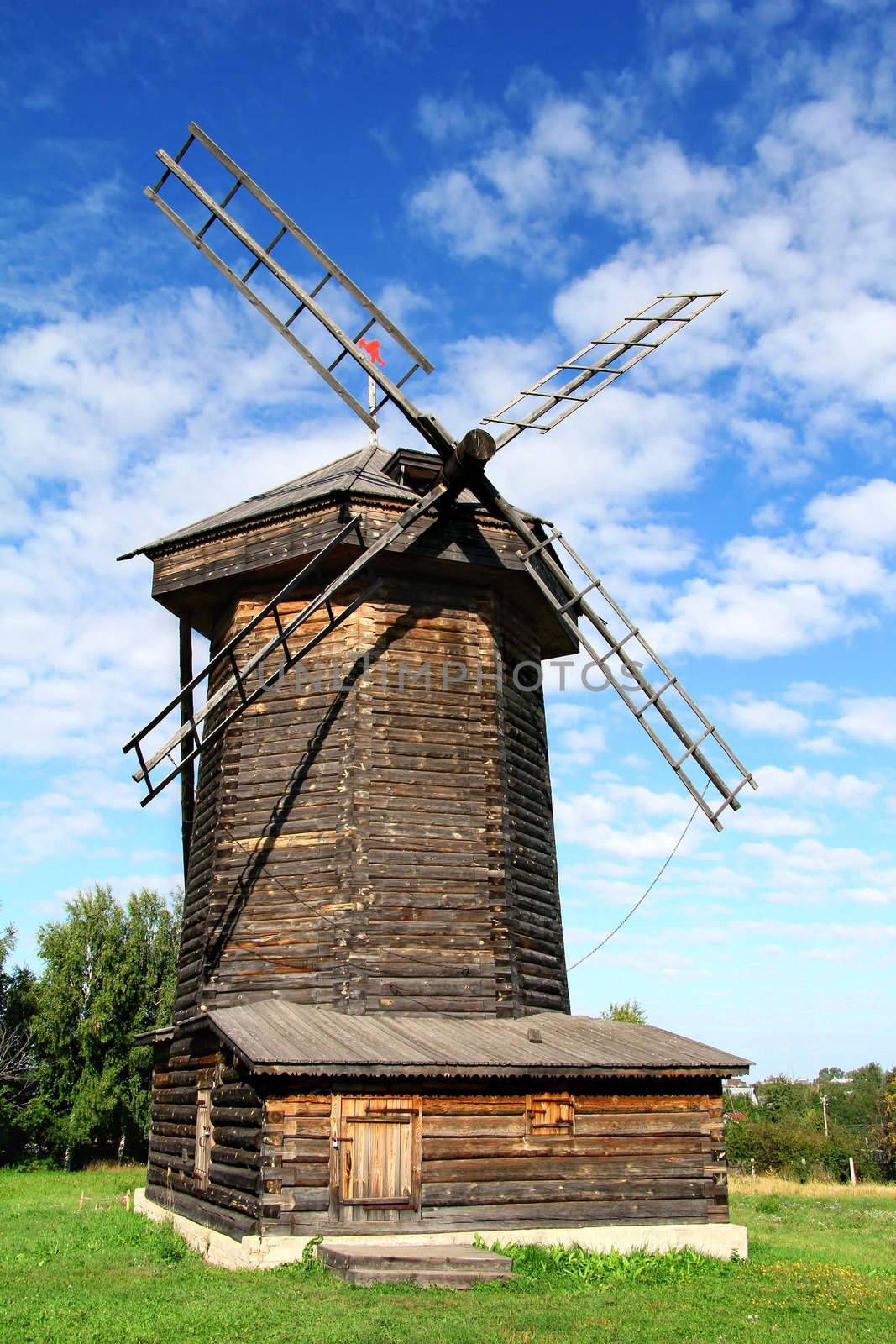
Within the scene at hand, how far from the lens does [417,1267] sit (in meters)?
9.48

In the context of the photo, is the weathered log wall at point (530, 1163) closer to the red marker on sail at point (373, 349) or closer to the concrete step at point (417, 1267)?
the concrete step at point (417, 1267)

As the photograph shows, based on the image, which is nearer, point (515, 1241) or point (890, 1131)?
point (515, 1241)

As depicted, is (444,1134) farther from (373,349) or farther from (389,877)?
(373,349)

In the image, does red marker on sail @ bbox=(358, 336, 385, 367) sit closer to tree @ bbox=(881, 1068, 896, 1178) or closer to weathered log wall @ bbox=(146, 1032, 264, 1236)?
weathered log wall @ bbox=(146, 1032, 264, 1236)

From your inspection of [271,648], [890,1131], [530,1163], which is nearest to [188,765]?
[271,648]

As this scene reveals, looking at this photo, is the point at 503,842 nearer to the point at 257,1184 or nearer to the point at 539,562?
the point at 539,562

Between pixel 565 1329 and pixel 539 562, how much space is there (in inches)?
383

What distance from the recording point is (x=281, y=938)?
13.1 m

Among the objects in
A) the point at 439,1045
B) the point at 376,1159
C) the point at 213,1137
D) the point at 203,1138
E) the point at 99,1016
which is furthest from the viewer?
the point at 99,1016

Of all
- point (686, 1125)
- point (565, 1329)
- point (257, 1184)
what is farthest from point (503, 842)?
point (565, 1329)

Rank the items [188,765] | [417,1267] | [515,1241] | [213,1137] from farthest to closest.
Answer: [188,765] → [213,1137] → [515,1241] → [417,1267]

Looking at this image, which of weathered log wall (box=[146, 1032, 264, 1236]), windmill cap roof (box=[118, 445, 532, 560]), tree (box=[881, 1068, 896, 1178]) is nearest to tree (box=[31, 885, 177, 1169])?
weathered log wall (box=[146, 1032, 264, 1236])

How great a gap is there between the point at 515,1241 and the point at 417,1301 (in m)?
2.61

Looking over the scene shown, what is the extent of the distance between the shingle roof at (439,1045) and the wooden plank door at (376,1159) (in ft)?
1.90
